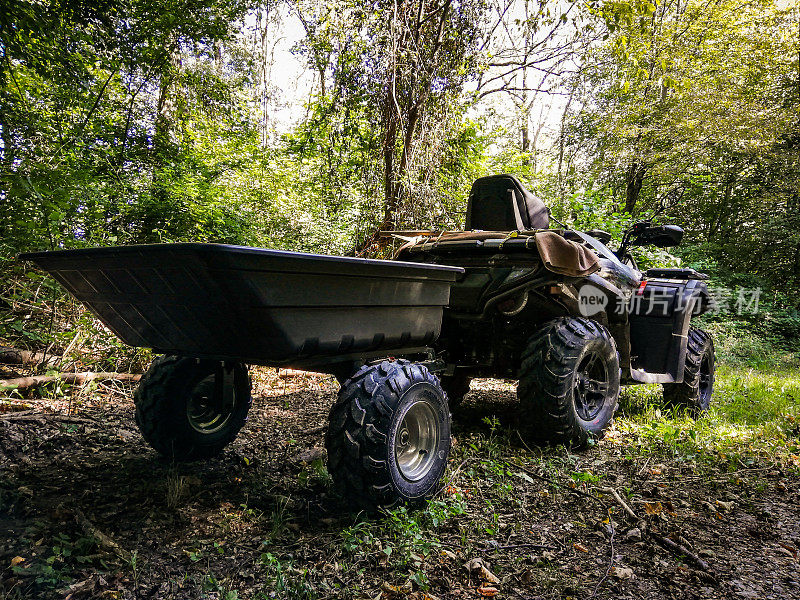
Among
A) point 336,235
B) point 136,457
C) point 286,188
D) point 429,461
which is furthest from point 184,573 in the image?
point 286,188

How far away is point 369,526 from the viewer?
2043mm

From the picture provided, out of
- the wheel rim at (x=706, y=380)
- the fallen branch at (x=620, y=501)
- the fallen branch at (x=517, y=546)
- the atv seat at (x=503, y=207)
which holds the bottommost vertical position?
the fallen branch at (x=517, y=546)

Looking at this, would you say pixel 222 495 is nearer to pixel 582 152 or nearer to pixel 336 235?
pixel 336 235

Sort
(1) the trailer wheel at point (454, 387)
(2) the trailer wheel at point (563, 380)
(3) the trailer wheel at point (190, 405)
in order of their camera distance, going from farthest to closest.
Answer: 1. (1) the trailer wheel at point (454, 387)
2. (2) the trailer wheel at point (563, 380)
3. (3) the trailer wheel at point (190, 405)

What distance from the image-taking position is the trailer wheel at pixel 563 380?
9.96 feet

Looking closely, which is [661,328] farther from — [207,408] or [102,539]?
[102,539]

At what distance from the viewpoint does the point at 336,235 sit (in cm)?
742

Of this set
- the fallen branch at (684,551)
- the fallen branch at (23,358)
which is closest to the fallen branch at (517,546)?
the fallen branch at (684,551)

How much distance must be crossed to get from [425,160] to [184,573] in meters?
5.39

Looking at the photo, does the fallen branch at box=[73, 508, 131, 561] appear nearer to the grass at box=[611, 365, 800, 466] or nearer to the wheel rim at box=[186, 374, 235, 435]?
the wheel rim at box=[186, 374, 235, 435]

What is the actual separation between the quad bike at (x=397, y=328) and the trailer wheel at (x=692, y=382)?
0.17 metres

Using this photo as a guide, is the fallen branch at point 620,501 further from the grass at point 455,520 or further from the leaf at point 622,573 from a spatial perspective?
the leaf at point 622,573

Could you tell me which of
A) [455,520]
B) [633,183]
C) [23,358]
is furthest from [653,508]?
[633,183]

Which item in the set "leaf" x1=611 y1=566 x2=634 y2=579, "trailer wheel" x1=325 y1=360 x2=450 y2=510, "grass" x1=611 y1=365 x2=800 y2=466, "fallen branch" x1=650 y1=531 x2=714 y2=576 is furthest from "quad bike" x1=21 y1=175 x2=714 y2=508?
"fallen branch" x1=650 y1=531 x2=714 y2=576
